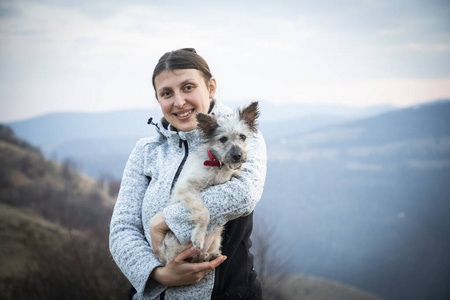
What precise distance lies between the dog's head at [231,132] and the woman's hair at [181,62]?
1.53 ft

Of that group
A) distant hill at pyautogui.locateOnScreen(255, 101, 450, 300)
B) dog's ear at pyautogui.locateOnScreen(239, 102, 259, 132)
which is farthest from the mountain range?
dog's ear at pyautogui.locateOnScreen(239, 102, 259, 132)

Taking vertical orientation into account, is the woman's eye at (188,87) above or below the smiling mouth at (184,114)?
above

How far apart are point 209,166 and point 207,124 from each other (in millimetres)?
420

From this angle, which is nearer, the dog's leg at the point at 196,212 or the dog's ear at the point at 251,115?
the dog's leg at the point at 196,212

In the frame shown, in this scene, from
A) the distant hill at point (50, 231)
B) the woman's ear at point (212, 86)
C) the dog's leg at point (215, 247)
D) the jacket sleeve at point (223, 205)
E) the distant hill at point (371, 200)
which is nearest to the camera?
the jacket sleeve at point (223, 205)

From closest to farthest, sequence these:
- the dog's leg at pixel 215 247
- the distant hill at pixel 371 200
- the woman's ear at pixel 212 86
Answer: the dog's leg at pixel 215 247 < the woman's ear at pixel 212 86 < the distant hill at pixel 371 200

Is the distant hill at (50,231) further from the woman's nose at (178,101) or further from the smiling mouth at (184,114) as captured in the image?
the woman's nose at (178,101)

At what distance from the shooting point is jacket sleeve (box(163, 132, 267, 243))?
2.39 m

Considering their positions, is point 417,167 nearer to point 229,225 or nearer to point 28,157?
point 229,225

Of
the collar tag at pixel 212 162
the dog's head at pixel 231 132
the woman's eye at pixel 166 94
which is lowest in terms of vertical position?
the collar tag at pixel 212 162

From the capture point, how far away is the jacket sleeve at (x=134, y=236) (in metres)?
2.54

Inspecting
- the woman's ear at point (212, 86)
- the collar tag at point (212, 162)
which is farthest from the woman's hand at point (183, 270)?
the woman's ear at point (212, 86)

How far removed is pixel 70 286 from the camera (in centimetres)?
1434

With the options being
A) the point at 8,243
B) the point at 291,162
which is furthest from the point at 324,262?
the point at 8,243
